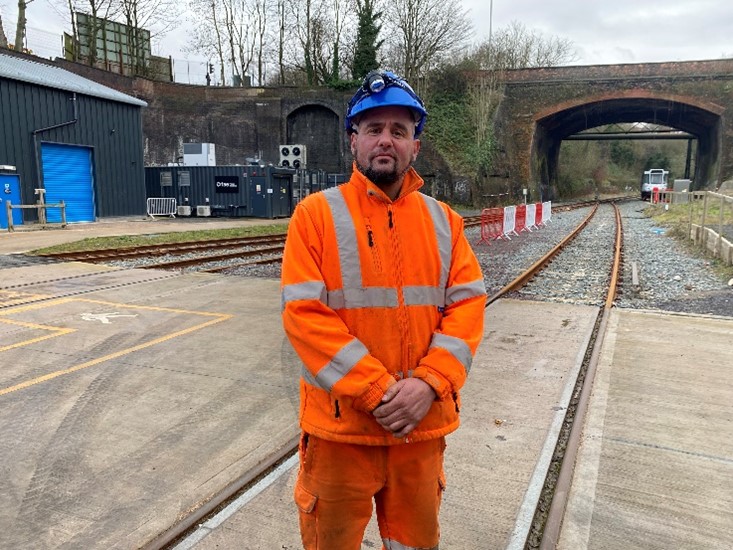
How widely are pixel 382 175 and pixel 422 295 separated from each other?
461mm

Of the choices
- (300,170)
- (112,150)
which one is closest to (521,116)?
(300,170)

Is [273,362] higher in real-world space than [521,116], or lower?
lower

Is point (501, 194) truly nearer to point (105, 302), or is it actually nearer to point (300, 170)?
point (300, 170)

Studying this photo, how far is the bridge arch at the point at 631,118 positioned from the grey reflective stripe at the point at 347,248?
141 ft

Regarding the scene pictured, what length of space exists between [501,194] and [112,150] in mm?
28262

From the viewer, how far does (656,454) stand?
335 cm

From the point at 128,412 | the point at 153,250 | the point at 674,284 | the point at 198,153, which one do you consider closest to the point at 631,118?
the point at 198,153

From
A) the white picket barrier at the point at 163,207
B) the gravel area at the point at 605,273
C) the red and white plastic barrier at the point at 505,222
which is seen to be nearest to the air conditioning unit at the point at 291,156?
the white picket barrier at the point at 163,207

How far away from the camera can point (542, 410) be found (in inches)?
158

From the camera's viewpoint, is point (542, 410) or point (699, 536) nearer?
point (699, 536)

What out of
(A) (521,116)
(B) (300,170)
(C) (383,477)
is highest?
(A) (521,116)

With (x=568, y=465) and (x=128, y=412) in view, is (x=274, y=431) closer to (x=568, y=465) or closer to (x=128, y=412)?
(x=128, y=412)

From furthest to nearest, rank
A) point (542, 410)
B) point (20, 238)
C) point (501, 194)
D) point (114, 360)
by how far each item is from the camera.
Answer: point (501, 194) < point (20, 238) < point (114, 360) < point (542, 410)

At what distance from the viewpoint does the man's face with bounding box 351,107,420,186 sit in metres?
1.90
